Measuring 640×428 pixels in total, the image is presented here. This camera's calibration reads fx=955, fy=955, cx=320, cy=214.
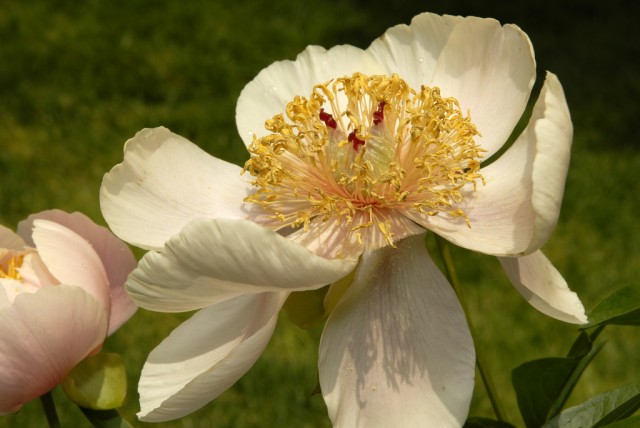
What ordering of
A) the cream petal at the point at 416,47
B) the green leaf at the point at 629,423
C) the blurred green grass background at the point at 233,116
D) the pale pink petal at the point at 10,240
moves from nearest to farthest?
the green leaf at the point at 629,423 < the pale pink petal at the point at 10,240 < the cream petal at the point at 416,47 < the blurred green grass background at the point at 233,116

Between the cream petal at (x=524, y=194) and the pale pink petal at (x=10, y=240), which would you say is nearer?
the cream petal at (x=524, y=194)

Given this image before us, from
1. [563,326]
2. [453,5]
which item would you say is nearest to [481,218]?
[563,326]

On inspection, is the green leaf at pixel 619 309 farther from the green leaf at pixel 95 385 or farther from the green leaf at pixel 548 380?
the green leaf at pixel 95 385

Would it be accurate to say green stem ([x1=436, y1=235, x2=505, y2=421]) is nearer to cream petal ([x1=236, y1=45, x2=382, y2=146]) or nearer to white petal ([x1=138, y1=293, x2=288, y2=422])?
white petal ([x1=138, y1=293, x2=288, y2=422])

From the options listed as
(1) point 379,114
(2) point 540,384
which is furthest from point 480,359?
(1) point 379,114

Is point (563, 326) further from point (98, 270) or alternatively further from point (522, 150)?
point (98, 270)

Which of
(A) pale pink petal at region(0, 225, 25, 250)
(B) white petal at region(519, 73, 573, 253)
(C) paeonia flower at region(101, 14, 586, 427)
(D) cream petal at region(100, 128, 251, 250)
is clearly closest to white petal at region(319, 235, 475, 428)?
(C) paeonia flower at region(101, 14, 586, 427)

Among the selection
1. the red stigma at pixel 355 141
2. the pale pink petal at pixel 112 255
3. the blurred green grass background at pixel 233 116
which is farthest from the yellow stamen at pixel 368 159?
the blurred green grass background at pixel 233 116

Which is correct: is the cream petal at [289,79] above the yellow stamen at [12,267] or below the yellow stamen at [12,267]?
above
